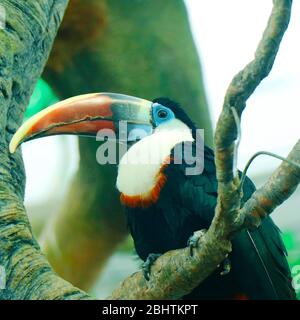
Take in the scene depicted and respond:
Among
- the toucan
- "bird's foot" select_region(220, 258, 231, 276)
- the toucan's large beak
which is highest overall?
the toucan's large beak

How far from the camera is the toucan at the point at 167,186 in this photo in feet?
4.66

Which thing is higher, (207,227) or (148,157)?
(148,157)

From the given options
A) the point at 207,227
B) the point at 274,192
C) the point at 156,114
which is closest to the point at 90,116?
the point at 156,114

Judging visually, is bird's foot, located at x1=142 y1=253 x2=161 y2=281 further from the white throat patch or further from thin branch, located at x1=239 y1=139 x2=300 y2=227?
thin branch, located at x1=239 y1=139 x2=300 y2=227

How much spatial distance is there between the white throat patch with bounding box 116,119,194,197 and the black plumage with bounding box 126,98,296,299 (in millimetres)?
40

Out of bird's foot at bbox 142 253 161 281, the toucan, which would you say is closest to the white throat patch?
the toucan

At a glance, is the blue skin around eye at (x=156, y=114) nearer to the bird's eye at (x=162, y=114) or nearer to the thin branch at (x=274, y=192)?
the bird's eye at (x=162, y=114)

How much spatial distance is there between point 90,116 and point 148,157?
0.53ft

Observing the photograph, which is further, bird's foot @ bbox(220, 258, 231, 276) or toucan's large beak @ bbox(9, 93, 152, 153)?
toucan's large beak @ bbox(9, 93, 152, 153)

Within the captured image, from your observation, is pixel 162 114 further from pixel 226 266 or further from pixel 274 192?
pixel 274 192

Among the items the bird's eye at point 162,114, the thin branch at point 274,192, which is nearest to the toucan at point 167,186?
the bird's eye at point 162,114

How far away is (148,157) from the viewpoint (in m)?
1.57

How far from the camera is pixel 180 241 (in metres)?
1.48

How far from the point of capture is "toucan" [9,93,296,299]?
4.66ft
